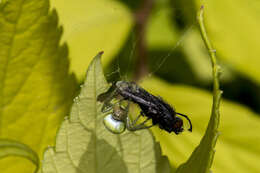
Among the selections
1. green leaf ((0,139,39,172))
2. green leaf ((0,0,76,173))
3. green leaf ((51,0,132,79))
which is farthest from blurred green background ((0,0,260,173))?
green leaf ((0,139,39,172))

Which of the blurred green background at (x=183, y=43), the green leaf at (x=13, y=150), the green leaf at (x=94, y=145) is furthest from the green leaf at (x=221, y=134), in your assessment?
the green leaf at (x=13, y=150)

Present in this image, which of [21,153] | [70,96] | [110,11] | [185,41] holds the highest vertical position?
[110,11]

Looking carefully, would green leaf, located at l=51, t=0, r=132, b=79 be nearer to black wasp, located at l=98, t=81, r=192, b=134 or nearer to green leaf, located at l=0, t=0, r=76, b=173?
green leaf, located at l=0, t=0, r=76, b=173

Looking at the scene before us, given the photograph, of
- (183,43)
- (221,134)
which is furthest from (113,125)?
(183,43)

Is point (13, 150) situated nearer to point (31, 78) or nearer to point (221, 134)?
point (31, 78)

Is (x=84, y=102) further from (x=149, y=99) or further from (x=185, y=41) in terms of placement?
(x=185, y=41)

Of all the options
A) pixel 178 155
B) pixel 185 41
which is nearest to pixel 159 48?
pixel 185 41

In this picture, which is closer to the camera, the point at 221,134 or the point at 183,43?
the point at 221,134
